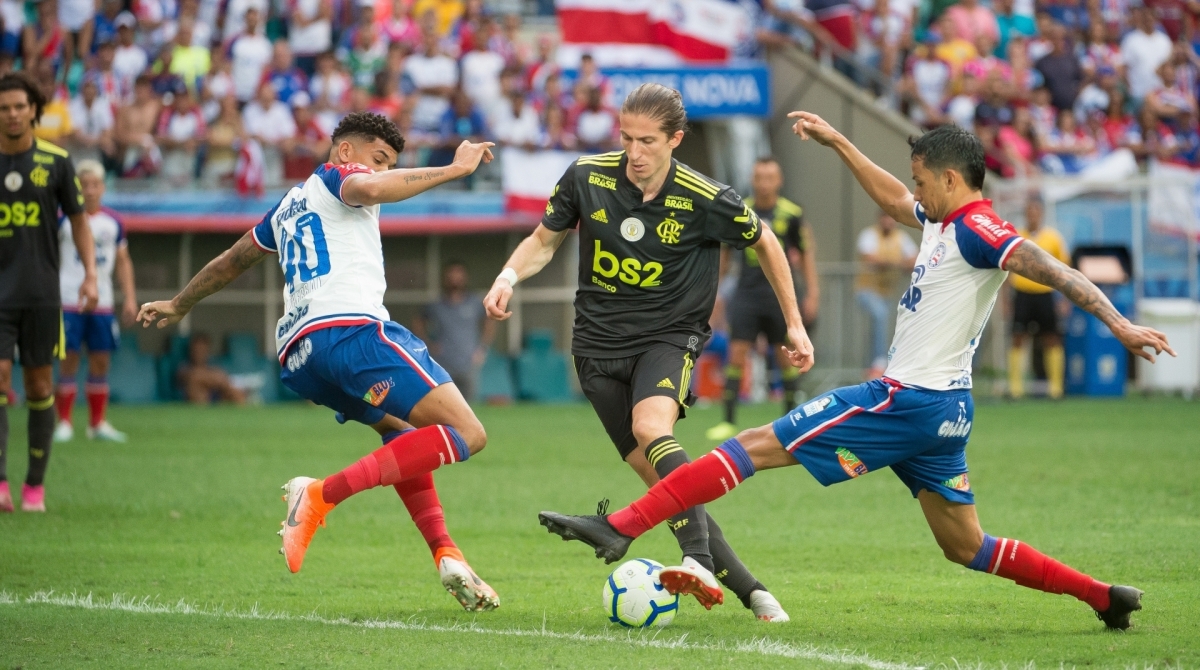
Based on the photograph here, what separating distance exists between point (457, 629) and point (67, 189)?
5.14m

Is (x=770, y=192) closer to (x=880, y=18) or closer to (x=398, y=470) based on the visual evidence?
(x=398, y=470)

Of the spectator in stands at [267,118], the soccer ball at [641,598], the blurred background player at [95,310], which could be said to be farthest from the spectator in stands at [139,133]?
the soccer ball at [641,598]

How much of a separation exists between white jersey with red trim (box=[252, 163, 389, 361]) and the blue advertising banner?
612 inches

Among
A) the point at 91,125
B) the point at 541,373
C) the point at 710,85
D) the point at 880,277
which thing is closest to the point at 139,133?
the point at 91,125

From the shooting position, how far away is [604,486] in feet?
37.1

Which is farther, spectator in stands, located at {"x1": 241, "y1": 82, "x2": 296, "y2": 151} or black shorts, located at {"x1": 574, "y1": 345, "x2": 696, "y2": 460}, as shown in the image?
spectator in stands, located at {"x1": 241, "y1": 82, "x2": 296, "y2": 151}

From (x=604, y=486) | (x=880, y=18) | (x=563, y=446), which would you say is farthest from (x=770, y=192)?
(x=880, y=18)

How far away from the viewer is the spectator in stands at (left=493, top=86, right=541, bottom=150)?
20.7m

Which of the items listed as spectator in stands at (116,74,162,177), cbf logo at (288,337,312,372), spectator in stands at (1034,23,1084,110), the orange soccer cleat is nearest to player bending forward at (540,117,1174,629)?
the orange soccer cleat

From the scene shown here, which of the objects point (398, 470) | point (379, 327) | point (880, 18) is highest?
point (880, 18)

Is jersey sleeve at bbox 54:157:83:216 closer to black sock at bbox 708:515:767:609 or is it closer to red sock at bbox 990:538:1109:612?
black sock at bbox 708:515:767:609

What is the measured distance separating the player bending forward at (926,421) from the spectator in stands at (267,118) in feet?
49.8

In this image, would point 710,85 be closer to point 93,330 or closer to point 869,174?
point 93,330

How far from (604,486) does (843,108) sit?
12846 millimetres
